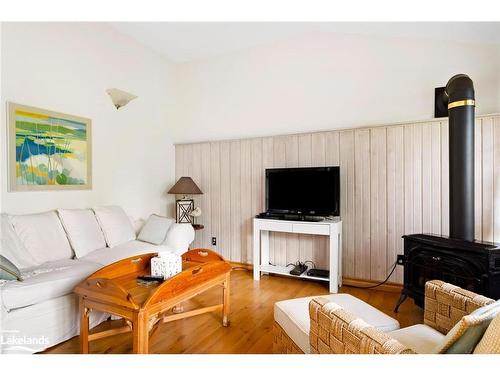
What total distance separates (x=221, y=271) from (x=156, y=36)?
125 inches

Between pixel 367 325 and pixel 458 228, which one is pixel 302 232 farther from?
pixel 367 325

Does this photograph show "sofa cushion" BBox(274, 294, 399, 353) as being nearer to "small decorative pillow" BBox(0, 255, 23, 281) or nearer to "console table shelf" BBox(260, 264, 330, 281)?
"console table shelf" BBox(260, 264, 330, 281)

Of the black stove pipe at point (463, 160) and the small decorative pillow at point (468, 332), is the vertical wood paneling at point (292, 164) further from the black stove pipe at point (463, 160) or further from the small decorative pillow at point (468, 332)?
the small decorative pillow at point (468, 332)

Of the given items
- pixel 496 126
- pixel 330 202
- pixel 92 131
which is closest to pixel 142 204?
pixel 92 131

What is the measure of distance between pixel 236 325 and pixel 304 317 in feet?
2.90

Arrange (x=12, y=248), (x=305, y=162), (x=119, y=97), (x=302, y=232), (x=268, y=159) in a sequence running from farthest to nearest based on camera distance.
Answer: (x=268, y=159), (x=119, y=97), (x=305, y=162), (x=302, y=232), (x=12, y=248)

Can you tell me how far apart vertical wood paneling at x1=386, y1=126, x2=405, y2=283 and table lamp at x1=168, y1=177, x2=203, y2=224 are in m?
2.39

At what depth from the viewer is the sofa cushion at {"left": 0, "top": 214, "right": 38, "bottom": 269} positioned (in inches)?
84.0

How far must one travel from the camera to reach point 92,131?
3211mm

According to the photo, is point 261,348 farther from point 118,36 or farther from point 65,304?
point 118,36

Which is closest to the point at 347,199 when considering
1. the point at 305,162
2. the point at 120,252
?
the point at 305,162

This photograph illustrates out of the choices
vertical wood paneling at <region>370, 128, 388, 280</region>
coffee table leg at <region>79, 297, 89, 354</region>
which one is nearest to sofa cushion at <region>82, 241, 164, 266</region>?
coffee table leg at <region>79, 297, 89, 354</region>

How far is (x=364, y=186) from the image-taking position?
3127 mm
